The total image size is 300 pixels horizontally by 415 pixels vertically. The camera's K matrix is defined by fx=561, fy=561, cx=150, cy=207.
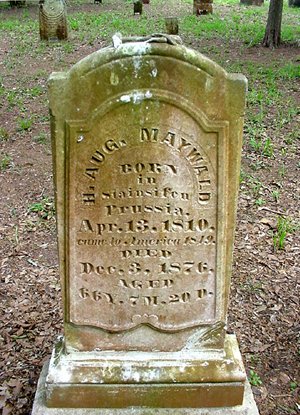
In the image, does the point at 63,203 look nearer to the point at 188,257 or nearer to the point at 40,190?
the point at 188,257

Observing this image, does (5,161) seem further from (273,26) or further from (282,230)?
(273,26)

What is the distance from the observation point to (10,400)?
3396mm

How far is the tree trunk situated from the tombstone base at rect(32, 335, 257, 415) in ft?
32.2

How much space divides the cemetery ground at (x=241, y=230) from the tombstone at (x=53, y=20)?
Result: 1190 millimetres

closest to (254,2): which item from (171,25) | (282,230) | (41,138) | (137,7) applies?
(137,7)

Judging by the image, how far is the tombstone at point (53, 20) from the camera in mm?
12673

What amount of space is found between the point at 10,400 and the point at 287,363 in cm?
179

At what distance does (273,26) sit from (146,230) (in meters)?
9.98

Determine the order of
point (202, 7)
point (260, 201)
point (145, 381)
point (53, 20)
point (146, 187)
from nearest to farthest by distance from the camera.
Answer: point (146, 187) < point (145, 381) < point (260, 201) < point (53, 20) < point (202, 7)

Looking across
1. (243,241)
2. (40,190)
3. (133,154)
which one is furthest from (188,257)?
(40,190)

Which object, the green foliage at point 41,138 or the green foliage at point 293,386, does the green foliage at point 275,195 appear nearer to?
the green foliage at point 293,386

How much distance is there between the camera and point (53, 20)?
41.7ft

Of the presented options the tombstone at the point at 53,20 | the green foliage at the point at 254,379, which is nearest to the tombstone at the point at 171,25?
the tombstone at the point at 53,20

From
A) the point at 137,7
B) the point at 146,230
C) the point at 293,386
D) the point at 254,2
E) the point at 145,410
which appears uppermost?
the point at 254,2
